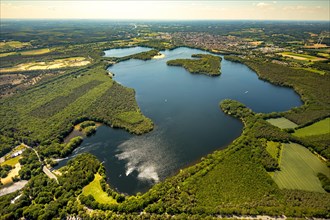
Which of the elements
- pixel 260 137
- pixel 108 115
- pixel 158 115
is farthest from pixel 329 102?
pixel 108 115

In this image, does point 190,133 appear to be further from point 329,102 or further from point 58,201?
point 329,102

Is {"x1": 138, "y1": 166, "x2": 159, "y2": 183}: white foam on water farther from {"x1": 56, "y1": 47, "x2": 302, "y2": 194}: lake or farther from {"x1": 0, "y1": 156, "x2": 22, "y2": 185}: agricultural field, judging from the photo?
{"x1": 0, "y1": 156, "x2": 22, "y2": 185}: agricultural field

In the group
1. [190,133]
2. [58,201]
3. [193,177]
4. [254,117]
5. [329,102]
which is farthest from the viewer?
[329,102]

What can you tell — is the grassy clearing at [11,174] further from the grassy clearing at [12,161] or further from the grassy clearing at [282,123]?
the grassy clearing at [282,123]

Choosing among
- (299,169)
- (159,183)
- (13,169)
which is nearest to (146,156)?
(159,183)

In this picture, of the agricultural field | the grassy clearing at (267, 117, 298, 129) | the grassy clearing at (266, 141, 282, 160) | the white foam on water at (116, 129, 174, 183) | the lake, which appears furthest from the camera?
the grassy clearing at (267, 117, 298, 129)

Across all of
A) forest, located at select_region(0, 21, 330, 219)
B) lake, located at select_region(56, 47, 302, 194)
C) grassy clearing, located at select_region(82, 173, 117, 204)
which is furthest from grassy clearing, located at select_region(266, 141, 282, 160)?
grassy clearing, located at select_region(82, 173, 117, 204)

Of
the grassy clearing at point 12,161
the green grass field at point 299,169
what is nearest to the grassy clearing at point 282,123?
the green grass field at point 299,169
